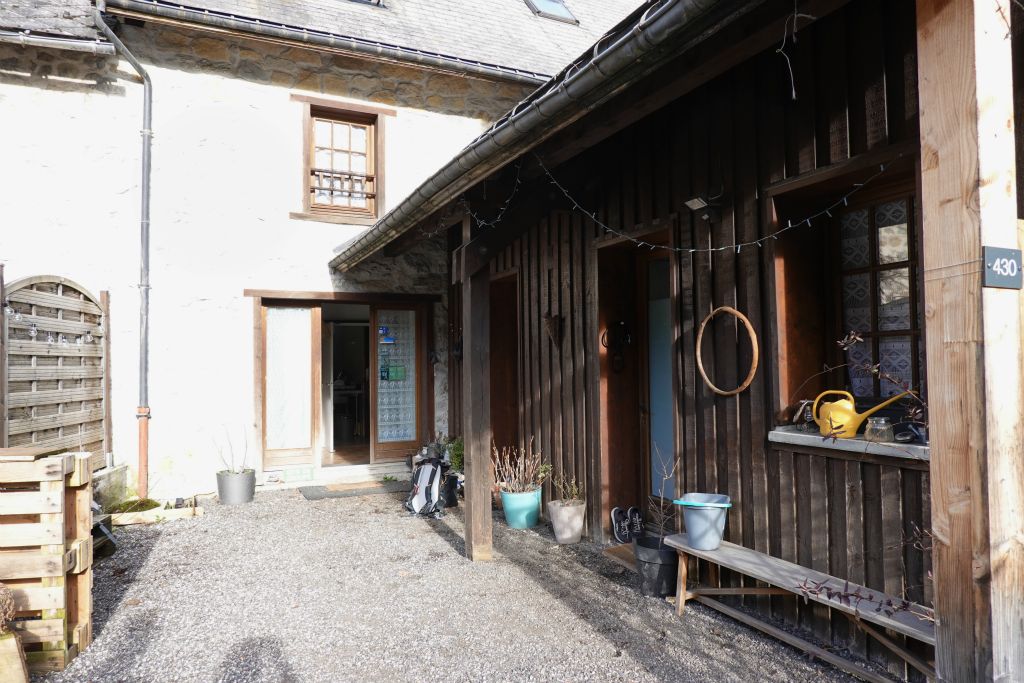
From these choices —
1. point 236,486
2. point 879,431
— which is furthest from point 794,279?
point 236,486

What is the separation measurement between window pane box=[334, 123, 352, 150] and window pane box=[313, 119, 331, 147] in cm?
8

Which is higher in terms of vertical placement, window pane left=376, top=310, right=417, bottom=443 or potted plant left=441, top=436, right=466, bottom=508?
window pane left=376, top=310, right=417, bottom=443

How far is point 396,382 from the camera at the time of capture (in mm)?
7887

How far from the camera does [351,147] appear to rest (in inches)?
297

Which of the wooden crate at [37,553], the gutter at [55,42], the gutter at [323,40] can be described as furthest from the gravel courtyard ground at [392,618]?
the gutter at [323,40]

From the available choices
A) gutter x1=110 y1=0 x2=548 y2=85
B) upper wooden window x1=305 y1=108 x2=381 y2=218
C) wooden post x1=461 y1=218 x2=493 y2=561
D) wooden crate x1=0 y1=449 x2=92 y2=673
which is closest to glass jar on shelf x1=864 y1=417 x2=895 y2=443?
wooden post x1=461 y1=218 x2=493 y2=561

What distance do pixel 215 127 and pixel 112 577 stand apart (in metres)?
4.55

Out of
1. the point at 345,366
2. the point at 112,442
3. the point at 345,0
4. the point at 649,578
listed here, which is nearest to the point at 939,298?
the point at 649,578

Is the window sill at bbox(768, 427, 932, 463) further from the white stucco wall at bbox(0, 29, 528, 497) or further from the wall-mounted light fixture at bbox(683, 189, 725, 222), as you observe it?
the white stucco wall at bbox(0, 29, 528, 497)

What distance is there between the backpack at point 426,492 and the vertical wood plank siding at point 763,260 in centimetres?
165

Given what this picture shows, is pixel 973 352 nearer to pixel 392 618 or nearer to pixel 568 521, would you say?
pixel 392 618

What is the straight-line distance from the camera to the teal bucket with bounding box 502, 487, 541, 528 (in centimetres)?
529

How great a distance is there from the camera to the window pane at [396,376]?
782cm

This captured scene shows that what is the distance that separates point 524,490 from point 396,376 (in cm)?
302
